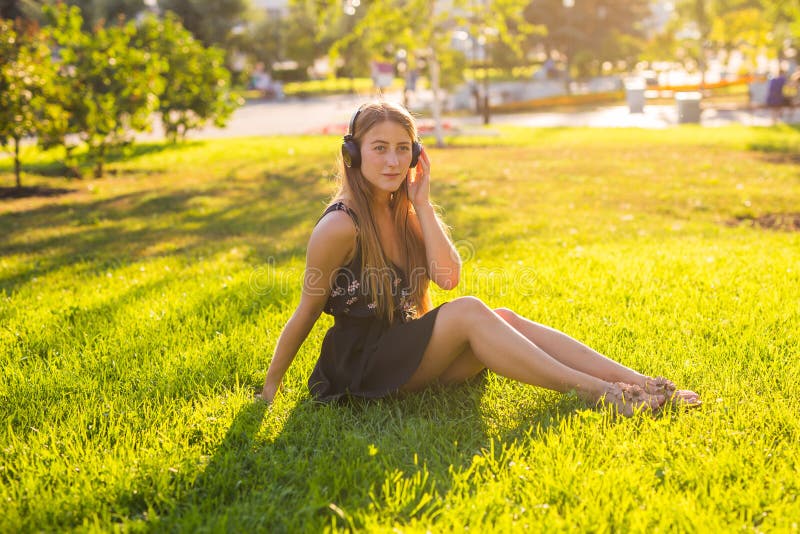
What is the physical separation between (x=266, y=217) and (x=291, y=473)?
671cm

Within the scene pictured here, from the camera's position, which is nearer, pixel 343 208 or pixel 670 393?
pixel 670 393

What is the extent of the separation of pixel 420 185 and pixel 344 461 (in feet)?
4.97

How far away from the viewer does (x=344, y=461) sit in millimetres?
3104

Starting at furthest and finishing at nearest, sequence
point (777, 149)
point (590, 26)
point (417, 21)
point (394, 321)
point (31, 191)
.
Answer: point (590, 26)
point (417, 21)
point (777, 149)
point (31, 191)
point (394, 321)

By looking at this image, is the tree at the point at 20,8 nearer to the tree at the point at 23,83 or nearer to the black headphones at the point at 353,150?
the tree at the point at 23,83

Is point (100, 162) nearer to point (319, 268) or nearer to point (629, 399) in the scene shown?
point (319, 268)

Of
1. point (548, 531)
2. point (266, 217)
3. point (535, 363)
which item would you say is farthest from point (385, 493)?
point (266, 217)

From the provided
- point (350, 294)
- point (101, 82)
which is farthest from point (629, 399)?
point (101, 82)

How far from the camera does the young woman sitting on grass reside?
3516 millimetres

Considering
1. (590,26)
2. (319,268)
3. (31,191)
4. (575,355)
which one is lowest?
(575,355)

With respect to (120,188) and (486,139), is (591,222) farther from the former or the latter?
(486,139)

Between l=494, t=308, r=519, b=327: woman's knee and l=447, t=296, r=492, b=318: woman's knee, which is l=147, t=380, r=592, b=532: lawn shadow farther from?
l=447, t=296, r=492, b=318: woman's knee

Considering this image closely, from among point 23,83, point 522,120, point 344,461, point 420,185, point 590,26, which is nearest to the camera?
point 344,461

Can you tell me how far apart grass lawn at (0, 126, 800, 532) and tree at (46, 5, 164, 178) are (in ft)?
13.3
